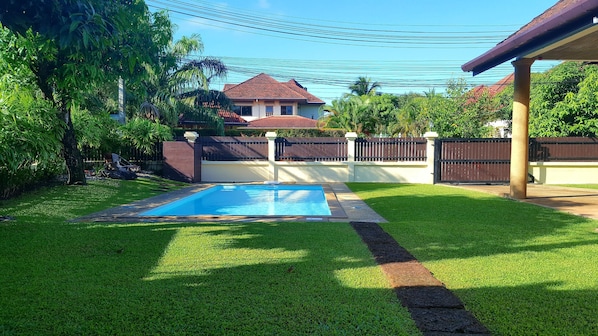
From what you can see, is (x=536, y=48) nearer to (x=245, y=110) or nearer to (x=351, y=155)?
(x=351, y=155)

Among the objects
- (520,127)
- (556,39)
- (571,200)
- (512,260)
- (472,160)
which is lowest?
(571,200)

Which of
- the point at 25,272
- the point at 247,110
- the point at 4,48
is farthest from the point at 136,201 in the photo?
the point at 247,110

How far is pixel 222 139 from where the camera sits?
16688mm

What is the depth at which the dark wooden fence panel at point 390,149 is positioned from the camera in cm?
1614

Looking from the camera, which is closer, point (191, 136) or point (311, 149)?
point (191, 136)

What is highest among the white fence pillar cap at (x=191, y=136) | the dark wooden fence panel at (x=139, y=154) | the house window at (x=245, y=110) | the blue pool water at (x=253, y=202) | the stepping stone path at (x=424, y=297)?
the house window at (x=245, y=110)

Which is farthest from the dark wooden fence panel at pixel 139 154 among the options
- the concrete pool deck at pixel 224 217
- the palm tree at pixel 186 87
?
the concrete pool deck at pixel 224 217

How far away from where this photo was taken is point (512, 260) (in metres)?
4.50

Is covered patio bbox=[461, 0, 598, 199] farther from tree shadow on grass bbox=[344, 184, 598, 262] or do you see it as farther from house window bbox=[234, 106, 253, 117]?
house window bbox=[234, 106, 253, 117]

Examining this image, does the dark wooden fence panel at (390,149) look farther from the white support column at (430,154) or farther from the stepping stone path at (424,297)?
the stepping stone path at (424,297)

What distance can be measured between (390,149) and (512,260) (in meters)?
12.1

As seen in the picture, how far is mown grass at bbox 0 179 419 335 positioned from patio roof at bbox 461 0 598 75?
4.62 m

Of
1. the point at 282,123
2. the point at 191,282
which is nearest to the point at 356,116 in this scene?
the point at 282,123

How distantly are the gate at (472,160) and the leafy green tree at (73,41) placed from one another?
11.5 meters
